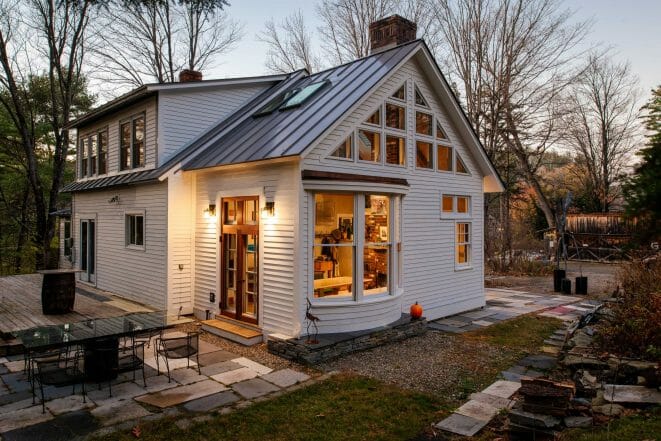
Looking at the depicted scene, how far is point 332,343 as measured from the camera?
306 inches

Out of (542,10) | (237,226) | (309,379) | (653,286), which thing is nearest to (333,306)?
(309,379)

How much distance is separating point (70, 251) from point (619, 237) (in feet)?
97.3

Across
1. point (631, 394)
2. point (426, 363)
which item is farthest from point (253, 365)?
point (631, 394)

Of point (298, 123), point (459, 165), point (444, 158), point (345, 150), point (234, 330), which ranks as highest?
point (298, 123)

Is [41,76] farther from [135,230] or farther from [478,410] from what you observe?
[478,410]

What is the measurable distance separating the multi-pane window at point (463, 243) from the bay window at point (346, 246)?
12.8 feet

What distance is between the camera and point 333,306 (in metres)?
8.38

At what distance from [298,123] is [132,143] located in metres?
6.10

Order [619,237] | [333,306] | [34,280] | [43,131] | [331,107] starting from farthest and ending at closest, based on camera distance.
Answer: [619,237]
[43,131]
[34,280]
[331,107]
[333,306]

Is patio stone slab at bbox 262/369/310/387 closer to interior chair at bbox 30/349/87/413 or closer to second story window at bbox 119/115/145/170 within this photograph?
interior chair at bbox 30/349/87/413

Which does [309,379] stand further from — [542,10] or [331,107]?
[542,10]

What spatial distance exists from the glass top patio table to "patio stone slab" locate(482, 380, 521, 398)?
5.00 m

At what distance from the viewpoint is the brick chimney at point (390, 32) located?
38.5 feet

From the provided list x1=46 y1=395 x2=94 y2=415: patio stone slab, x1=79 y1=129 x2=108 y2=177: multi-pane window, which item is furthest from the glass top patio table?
x1=79 y1=129 x2=108 y2=177: multi-pane window
